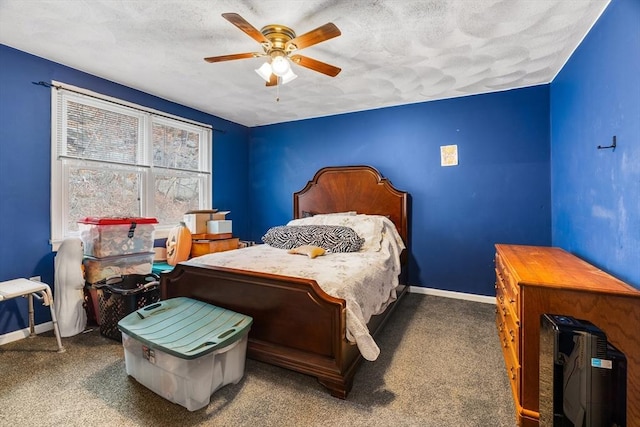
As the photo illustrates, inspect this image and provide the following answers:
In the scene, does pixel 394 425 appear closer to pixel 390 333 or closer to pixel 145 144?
pixel 390 333

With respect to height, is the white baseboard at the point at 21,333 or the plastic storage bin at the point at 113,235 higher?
the plastic storage bin at the point at 113,235

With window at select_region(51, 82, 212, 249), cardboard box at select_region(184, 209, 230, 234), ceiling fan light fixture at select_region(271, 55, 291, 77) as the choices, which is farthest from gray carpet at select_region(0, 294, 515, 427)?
ceiling fan light fixture at select_region(271, 55, 291, 77)

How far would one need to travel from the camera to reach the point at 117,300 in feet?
7.75

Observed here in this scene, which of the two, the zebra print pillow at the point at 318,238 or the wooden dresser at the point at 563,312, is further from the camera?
the zebra print pillow at the point at 318,238

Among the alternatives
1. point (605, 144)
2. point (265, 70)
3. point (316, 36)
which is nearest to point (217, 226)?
point (265, 70)

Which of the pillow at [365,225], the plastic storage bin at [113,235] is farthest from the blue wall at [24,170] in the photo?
the pillow at [365,225]

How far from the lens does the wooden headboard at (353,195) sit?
357 cm

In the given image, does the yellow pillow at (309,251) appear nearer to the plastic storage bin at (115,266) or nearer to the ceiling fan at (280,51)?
the ceiling fan at (280,51)

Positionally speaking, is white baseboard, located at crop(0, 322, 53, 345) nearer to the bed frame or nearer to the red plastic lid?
the red plastic lid

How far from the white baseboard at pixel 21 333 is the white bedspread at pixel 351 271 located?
4.71 feet

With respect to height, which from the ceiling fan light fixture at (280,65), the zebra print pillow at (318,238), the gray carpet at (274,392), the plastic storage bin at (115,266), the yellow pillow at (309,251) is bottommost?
the gray carpet at (274,392)

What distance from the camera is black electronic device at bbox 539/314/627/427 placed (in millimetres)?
1176

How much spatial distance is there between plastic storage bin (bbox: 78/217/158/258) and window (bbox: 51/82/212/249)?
233mm

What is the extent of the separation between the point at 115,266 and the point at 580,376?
3.32 metres
